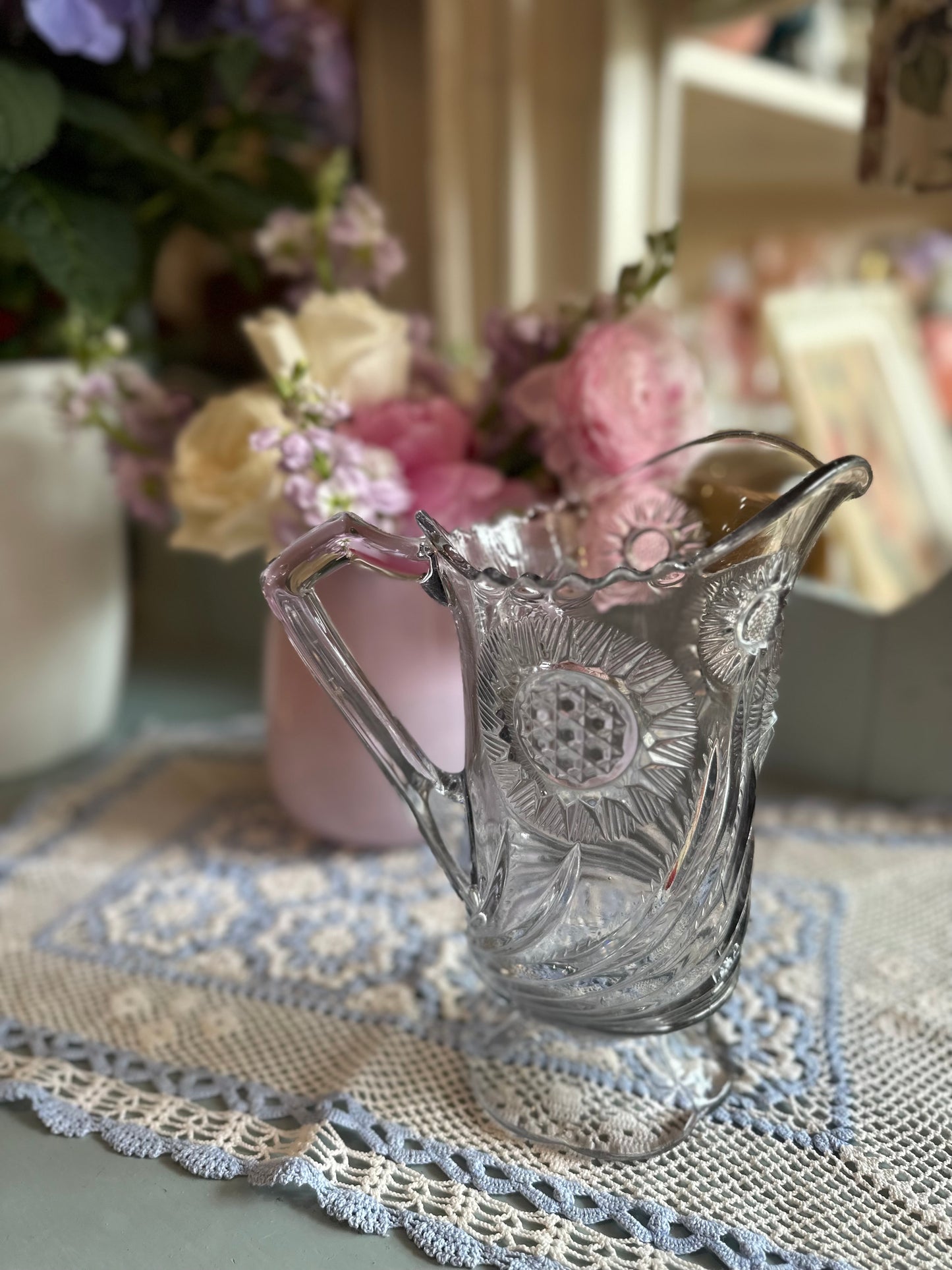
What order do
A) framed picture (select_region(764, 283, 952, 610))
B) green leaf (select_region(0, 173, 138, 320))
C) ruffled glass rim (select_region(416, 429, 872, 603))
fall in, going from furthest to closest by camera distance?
framed picture (select_region(764, 283, 952, 610)) → green leaf (select_region(0, 173, 138, 320)) → ruffled glass rim (select_region(416, 429, 872, 603))

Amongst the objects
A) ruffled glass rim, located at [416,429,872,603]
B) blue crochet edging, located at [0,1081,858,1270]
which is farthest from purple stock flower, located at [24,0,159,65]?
blue crochet edging, located at [0,1081,858,1270]

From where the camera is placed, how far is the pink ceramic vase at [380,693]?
1.61 feet

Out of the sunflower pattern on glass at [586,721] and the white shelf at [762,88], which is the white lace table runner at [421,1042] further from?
the white shelf at [762,88]

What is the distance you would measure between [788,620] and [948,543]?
194 millimetres

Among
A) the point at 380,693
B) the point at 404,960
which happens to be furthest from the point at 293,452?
the point at 404,960

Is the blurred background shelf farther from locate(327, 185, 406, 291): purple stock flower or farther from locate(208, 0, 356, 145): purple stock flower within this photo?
locate(327, 185, 406, 291): purple stock flower

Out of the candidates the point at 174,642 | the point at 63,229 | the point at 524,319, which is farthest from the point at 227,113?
the point at 174,642

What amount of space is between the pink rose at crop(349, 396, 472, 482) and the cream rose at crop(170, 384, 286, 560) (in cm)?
4

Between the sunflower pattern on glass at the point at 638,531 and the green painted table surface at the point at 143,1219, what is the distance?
25cm

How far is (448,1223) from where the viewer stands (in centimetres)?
32

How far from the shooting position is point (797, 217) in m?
1.03

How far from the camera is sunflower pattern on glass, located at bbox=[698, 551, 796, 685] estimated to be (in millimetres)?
320

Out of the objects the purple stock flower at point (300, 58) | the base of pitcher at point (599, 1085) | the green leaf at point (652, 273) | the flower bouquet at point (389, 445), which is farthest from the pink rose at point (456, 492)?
the purple stock flower at point (300, 58)

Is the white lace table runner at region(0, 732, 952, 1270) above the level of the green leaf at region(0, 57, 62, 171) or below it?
below
